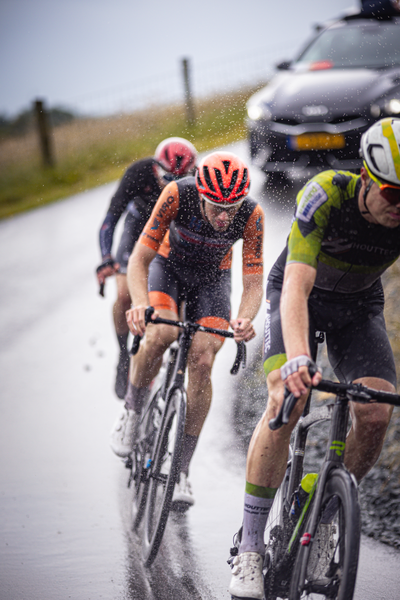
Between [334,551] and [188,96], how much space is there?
10437 mm

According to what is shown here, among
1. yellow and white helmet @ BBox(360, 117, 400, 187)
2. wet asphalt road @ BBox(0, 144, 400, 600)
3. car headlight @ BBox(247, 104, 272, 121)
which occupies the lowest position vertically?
wet asphalt road @ BBox(0, 144, 400, 600)

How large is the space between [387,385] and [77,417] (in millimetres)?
3545

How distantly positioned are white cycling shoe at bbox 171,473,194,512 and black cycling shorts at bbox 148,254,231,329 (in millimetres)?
988

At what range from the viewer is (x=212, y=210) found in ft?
11.7

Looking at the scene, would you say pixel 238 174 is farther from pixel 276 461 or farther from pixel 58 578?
pixel 58 578

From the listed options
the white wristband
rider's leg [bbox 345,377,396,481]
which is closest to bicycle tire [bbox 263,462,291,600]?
rider's leg [bbox 345,377,396,481]

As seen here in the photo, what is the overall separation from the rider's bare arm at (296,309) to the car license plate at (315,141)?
313cm

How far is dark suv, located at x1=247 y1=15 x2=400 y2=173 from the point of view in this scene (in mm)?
5371

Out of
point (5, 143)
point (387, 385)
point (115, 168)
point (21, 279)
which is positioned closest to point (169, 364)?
point (387, 385)

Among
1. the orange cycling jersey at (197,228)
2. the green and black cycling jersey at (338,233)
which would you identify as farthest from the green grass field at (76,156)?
the green and black cycling jersey at (338,233)

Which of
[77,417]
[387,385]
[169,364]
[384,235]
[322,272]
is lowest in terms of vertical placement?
[77,417]

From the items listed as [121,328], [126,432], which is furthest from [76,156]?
[126,432]

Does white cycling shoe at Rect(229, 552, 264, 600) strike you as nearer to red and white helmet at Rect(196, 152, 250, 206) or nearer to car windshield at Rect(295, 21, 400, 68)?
red and white helmet at Rect(196, 152, 250, 206)

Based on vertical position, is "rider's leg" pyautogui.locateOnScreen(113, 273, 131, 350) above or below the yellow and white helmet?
below
